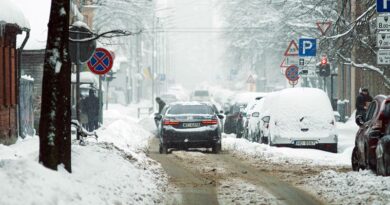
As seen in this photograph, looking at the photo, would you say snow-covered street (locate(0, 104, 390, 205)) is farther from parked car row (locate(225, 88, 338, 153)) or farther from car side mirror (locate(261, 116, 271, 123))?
car side mirror (locate(261, 116, 271, 123))

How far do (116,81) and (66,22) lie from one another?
70645mm

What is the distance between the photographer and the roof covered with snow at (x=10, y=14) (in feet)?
69.5

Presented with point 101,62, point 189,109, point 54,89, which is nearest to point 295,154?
point 189,109

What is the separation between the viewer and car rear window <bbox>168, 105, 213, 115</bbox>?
2339 centimetres

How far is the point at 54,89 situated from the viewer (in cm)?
1031

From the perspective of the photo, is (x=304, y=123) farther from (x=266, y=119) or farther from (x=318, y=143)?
(x=266, y=119)

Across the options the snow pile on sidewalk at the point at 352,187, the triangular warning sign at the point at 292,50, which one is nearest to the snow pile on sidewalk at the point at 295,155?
the snow pile on sidewalk at the point at 352,187

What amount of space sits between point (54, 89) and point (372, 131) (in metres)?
6.03

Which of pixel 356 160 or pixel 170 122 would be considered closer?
pixel 356 160

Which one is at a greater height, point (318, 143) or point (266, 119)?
point (266, 119)

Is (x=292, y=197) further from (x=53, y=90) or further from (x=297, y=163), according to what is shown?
(x=297, y=163)

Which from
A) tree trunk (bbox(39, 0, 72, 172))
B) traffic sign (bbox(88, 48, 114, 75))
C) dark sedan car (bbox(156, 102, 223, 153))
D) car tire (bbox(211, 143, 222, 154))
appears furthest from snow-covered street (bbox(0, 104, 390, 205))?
traffic sign (bbox(88, 48, 114, 75))

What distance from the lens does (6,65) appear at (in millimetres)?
23250

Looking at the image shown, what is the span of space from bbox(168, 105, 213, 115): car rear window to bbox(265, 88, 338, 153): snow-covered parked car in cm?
206
